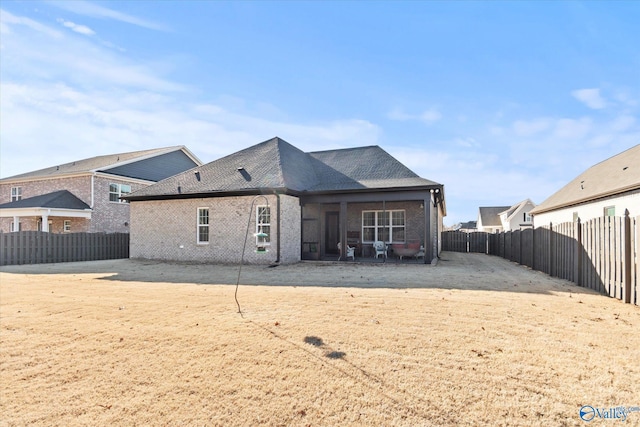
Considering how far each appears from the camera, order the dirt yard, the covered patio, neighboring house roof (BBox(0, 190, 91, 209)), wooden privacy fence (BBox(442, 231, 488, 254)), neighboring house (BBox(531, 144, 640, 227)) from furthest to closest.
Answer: wooden privacy fence (BBox(442, 231, 488, 254)), neighboring house roof (BBox(0, 190, 91, 209)), the covered patio, neighboring house (BBox(531, 144, 640, 227)), the dirt yard

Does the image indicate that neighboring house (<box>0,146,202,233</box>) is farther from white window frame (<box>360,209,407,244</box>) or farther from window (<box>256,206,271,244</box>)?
white window frame (<box>360,209,407,244</box>)

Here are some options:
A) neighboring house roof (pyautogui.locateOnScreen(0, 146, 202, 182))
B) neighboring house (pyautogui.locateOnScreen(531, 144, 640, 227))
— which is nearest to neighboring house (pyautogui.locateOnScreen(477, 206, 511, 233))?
neighboring house (pyautogui.locateOnScreen(531, 144, 640, 227))

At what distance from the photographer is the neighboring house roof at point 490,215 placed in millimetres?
65375

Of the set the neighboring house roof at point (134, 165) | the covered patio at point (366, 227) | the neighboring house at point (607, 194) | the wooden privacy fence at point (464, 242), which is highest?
the neighboring house roof at point (134, 165)

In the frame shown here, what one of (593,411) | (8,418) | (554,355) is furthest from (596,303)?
(8,418)

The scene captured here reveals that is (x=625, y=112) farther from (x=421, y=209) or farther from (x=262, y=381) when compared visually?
(x=262, y=381)

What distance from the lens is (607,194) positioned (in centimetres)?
1609

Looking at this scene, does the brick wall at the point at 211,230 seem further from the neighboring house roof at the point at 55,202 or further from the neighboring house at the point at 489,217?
the neighboring house at the point at 489,217

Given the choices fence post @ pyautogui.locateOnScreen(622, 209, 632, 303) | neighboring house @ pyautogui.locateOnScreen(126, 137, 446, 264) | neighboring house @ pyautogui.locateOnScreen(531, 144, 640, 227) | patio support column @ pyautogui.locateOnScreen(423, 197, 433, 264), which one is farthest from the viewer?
neighboring house @ pyautogui.locateOnScreen(126, 137, 446, 264)

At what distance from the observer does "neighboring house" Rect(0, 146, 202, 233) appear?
24172mm

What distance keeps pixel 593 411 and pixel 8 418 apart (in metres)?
5.47

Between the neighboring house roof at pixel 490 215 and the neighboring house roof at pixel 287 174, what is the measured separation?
53.7m

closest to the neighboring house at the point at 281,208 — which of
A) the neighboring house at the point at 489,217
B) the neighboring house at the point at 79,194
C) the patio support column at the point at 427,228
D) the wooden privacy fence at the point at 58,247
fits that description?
the patio support column at the point at 427,228

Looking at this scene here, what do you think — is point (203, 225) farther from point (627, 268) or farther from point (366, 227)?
point (627, 268)
